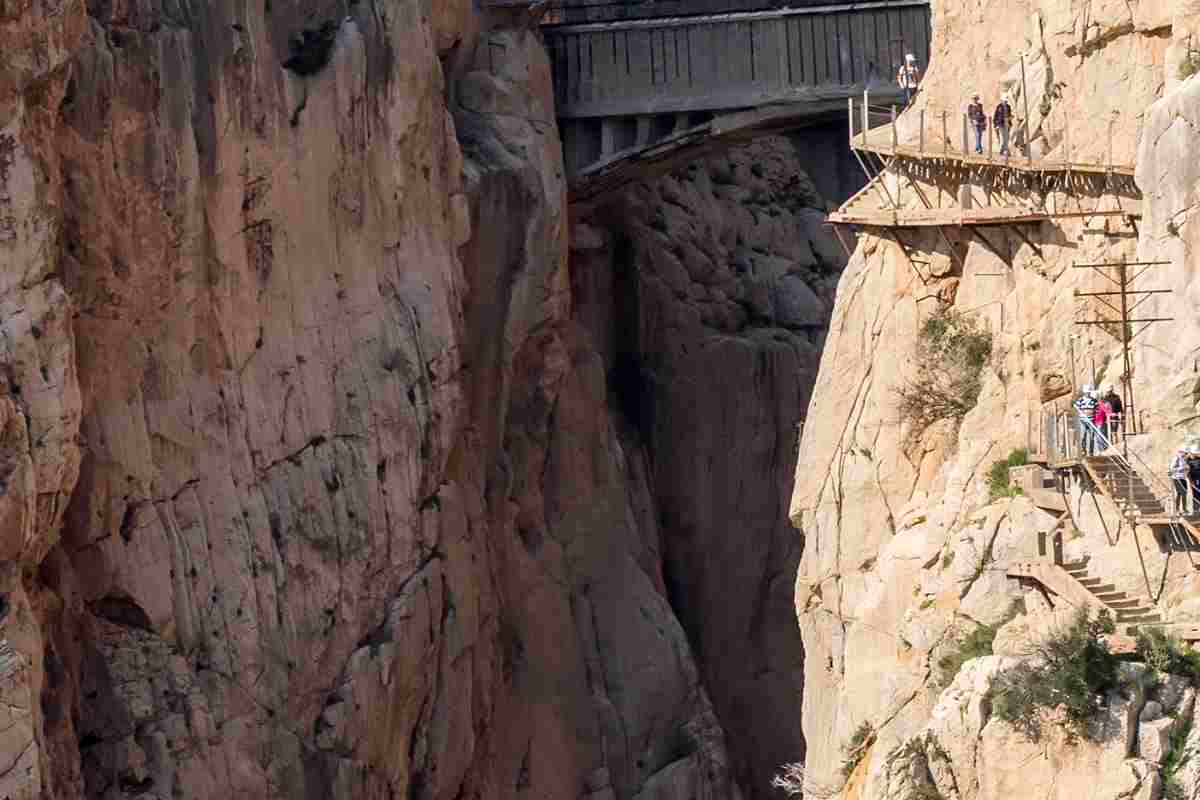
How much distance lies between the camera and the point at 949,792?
53031mm

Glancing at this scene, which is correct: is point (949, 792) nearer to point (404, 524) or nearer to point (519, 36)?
point (404, 524)

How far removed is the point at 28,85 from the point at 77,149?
263 centimetres

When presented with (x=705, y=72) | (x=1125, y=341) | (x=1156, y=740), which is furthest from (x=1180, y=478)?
(x=705, y=72)

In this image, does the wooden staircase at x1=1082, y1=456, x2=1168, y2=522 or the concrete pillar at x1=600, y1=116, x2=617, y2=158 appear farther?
the concrete pillar at x1=600, y1=116, x2=617, y2=158

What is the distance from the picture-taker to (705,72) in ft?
264

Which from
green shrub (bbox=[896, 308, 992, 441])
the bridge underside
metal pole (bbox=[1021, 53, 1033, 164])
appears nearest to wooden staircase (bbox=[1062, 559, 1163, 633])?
green shrub (bbox=[896, 308, 992, 441])

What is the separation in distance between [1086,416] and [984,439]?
4.25 meters

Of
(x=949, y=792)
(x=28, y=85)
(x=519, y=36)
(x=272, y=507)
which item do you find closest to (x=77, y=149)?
(x=28, y=85)

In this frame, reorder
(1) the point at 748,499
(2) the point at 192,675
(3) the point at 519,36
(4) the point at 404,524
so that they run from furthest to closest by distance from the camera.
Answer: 1. (1) the point at 748,499
2. (3) the point at 519,36
3. (4) the point at 404,524
4. (2) the point at 192,675

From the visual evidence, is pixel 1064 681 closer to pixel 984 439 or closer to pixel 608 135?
pixel 984 439

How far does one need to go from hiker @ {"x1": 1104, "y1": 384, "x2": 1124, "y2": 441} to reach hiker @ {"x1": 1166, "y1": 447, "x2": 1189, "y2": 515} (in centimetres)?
149

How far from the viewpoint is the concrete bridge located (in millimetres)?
79125

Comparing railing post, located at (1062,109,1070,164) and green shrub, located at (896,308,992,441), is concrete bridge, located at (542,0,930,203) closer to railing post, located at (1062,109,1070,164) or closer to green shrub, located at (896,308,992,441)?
green shrub, located at (896,308,992,441)

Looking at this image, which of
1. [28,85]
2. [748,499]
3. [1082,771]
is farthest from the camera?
[748,499]
